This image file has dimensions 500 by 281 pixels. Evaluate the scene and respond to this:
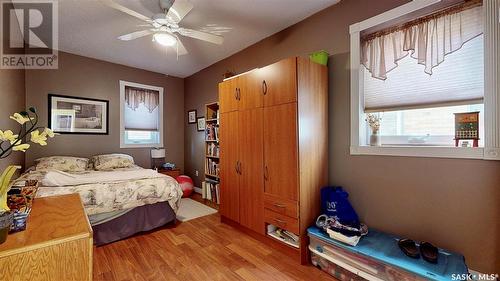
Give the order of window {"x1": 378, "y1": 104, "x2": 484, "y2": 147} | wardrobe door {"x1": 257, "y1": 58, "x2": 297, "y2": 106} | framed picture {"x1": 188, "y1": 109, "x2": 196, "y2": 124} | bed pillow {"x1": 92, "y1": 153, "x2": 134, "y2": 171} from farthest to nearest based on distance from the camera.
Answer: framed picture {"x1": 188, "y1": 109, "x2": 196, "y2": 124}
bed pillow {"x1": 92, "y1": 153, "x2": 134, "y2": 171}
wardrobe door {"x1": 257, "y1": 58, "x2": 297, "y2": 106}
window {"x1": 378, "y1": 104, "x2": 484, "y2": 147}

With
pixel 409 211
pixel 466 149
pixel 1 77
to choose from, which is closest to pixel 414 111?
pixel 466 149

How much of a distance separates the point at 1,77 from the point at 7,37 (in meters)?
0.69

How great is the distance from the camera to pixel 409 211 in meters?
1.88

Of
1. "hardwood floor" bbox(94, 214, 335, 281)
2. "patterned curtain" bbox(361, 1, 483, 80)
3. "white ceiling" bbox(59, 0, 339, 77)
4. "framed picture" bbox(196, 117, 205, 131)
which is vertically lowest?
"hardwood floor" bbox(94, 214, 335, 281)

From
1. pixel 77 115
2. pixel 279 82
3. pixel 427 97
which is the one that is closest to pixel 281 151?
pixel 279 82

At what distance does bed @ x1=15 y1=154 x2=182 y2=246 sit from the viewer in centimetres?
226

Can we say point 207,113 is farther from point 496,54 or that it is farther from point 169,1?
point 496,54

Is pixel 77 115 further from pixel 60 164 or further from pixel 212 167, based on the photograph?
pixel 212 167

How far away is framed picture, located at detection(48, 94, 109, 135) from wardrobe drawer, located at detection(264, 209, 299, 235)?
3.54m

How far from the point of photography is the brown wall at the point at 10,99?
2177 mm

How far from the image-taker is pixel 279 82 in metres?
2.19

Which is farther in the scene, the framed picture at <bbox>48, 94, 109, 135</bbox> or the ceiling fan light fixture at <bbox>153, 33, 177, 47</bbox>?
the framed picture at <bbox>48, 94, 109, 135</bbox>

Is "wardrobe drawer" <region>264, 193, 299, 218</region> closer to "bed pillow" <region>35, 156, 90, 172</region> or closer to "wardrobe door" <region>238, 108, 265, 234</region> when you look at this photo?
"wardrobe door" <region>238, 108, 265, 234</region>

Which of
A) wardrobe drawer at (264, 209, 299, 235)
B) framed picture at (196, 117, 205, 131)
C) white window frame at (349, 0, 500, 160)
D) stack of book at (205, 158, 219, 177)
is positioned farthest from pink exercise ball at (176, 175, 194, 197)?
white window frame at (349, 0, 500, 160)
